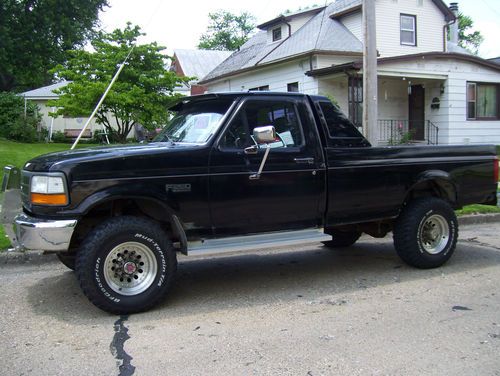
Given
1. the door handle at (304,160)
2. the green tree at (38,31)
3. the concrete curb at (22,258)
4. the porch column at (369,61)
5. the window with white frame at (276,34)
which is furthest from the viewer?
the green tree at (38,31)

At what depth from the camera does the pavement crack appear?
358 centimetres

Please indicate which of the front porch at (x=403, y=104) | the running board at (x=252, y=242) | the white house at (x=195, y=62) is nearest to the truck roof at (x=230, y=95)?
the running board at (x=252, y=242)

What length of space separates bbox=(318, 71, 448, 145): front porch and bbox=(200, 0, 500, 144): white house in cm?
4

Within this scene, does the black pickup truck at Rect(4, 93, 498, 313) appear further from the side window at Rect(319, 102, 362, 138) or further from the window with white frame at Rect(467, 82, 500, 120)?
the window with white frame at Rect(467, 82, 500, 120)

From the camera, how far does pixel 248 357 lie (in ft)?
12.4

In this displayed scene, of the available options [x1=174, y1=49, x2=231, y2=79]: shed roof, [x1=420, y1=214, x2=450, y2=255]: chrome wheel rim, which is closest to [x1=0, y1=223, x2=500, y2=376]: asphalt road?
[x1=420, y1=214, x2=450, y2=255]: chrome wheel rim

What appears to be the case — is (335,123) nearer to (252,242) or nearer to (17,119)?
(252,242)

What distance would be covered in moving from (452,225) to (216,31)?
69495 millimetres

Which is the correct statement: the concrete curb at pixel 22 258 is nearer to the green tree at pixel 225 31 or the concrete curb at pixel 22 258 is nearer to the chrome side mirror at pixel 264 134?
the chrome side mirror at pixel 264 134

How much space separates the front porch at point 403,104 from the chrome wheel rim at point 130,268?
15.5 meters

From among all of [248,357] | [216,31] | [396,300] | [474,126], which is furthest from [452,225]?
[216,31]

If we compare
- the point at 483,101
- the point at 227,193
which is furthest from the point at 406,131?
the point at 227,193

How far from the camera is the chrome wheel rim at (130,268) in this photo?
4598mm

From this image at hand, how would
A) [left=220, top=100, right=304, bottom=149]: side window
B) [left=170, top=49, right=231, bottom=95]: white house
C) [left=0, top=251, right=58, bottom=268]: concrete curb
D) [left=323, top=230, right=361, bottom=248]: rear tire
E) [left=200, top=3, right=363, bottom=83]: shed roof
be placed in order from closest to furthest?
[left=220, top=100, right=304, bottom=149]: side window < [left=0, top=251, right=58, bottom=268]: concrete curb < [left=323, top=230, right=361, bottom=248]: rear tire < [left=200, top=3, right=363, bottom=83]: shed roof < [left=170, top=49, right=231, bottom=95]: white house
